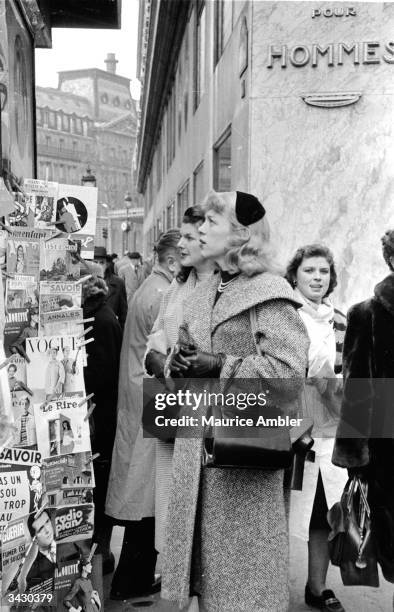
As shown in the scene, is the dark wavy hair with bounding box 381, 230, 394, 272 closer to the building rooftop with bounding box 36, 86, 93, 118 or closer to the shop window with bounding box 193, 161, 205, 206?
the shop window with bounding box 193, 161, 205, 206

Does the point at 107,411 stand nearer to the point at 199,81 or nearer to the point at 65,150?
the point at 199,81

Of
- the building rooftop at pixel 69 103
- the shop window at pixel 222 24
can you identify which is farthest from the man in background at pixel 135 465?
the building rooftop at pixel 69 103

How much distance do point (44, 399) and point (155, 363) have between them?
0.53m

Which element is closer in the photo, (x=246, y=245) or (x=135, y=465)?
(x=246, y=245)

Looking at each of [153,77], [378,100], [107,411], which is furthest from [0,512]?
[153,77]

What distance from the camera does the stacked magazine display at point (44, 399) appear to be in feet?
9.87

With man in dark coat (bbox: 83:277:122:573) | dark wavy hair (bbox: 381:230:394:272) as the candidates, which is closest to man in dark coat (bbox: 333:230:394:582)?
dark wavy hair (bbox: 381:230:394:272)

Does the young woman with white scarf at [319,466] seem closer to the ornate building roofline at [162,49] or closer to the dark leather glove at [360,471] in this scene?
the dark leather glove at [360,471]

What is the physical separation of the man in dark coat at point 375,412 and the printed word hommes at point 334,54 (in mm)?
3923

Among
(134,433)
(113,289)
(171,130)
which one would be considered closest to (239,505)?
(134,433)

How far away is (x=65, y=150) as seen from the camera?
22766 millimetres

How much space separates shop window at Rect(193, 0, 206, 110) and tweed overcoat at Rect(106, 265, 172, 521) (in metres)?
8.81

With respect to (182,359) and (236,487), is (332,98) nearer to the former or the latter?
(182,359)

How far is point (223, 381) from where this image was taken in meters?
2.84
